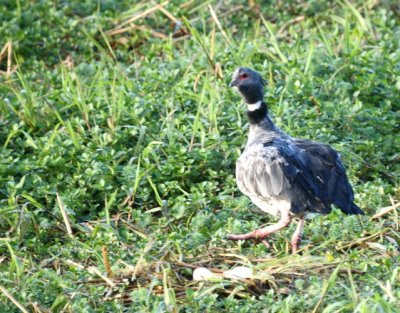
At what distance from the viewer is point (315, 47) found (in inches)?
317

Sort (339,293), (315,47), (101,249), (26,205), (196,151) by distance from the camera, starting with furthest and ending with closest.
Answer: (315,47)
(196,151)
(26,205)
(101,249)
(339,293)

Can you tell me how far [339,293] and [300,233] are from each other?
803 mm

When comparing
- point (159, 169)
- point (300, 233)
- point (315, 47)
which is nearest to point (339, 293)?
point (300, 233)

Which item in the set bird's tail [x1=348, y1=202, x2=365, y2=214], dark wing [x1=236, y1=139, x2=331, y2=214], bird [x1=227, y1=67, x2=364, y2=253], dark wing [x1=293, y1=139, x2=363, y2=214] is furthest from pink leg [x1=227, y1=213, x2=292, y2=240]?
bird's tail [x1=348, y1=202, x2=365, y2=214]

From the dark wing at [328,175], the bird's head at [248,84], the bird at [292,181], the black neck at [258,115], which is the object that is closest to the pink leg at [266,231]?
the bird at [292,181]

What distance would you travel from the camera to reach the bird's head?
6.28 m

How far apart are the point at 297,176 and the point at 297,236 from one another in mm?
334

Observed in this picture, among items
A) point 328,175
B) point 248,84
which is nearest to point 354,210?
point 328,175

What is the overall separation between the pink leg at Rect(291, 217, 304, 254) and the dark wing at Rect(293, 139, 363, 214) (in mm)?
200

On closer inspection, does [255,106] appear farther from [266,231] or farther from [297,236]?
[297,236]

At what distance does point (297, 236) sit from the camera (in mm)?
5566

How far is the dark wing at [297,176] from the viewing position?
5.55 metres

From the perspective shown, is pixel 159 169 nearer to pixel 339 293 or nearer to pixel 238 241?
pixel 238 241

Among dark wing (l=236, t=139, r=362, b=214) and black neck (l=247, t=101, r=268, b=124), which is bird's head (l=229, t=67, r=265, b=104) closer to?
black neck (l=247, t=101, r=268, b=124)
